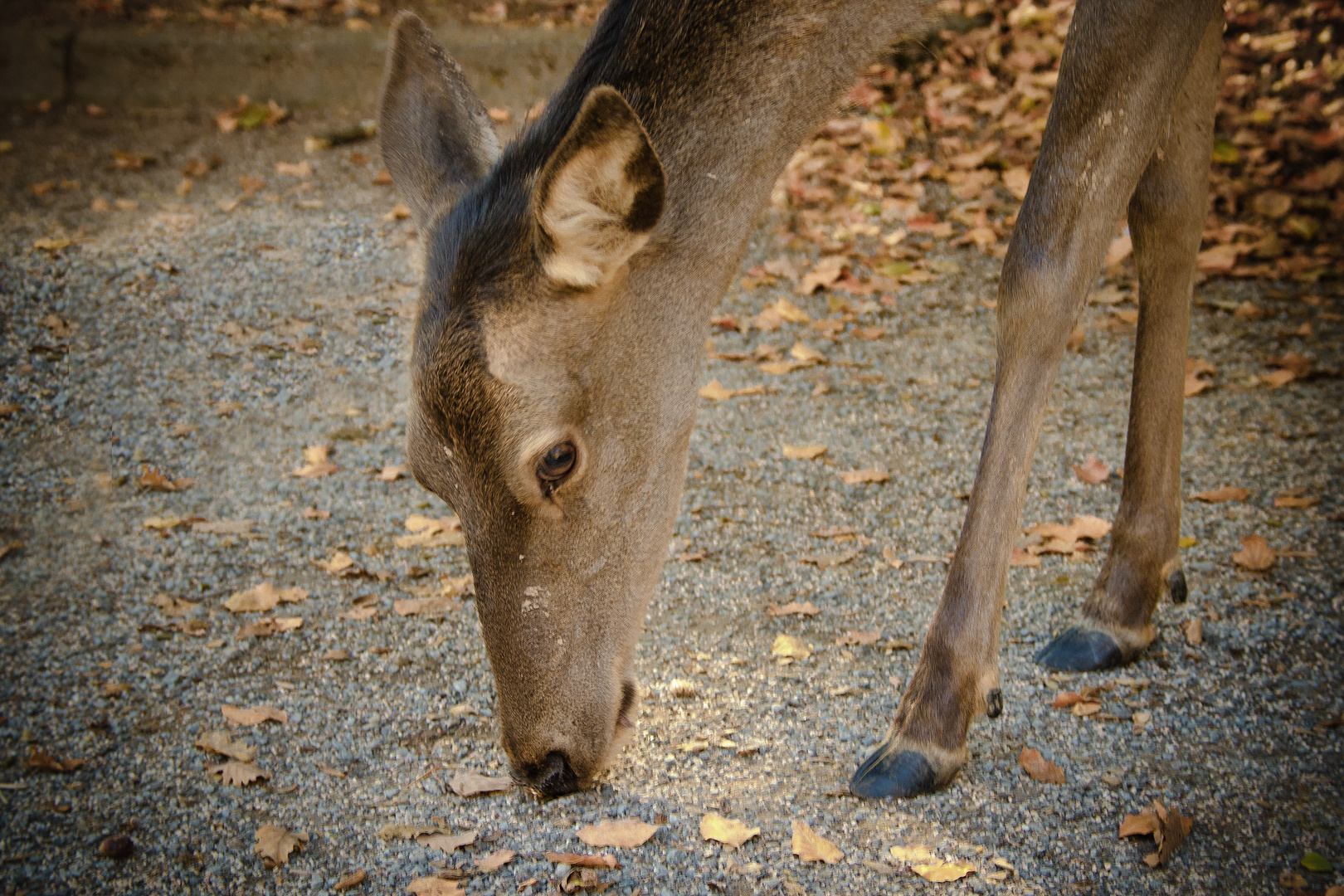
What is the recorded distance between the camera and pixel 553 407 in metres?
2.67

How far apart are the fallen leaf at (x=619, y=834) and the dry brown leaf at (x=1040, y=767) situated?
1.09 meters

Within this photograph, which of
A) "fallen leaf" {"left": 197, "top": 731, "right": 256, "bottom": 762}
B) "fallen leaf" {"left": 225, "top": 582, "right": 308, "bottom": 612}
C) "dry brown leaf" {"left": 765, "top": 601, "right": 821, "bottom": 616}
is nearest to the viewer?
"fallen leaf" {"left": 197, "top": 731, "right": 256, "bottom": 762}

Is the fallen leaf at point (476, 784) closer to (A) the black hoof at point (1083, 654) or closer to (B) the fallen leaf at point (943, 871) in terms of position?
(B) the fallen leaf at point (943, 871)

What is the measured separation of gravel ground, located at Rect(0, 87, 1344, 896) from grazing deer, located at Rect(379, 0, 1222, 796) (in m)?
0.40

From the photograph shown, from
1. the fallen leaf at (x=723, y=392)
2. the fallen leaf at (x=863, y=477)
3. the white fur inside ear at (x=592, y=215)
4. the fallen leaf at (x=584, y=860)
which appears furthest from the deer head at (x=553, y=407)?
the fallen leaf at (x=723, y=392)

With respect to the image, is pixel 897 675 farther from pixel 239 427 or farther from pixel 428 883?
pixel 239 427

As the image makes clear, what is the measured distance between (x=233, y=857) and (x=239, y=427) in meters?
3.09

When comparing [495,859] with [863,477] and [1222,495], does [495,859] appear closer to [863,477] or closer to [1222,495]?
[863,477]

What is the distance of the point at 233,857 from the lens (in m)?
3.04

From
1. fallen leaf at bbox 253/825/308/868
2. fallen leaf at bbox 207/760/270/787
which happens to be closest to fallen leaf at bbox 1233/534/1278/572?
fallen leaf at bbox 253/825/308/868

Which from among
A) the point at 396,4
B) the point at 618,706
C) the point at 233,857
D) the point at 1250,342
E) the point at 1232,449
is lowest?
the point at 233,857

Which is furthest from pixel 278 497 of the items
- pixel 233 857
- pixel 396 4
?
pixel 396 4

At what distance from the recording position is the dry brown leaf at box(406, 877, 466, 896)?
284cm

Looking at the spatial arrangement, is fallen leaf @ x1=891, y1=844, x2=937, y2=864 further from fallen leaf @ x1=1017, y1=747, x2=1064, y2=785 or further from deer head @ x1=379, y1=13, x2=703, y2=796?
deer head @ x1=379, y1=13, x2=703, y2=796
